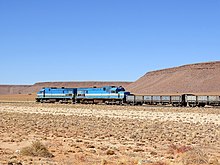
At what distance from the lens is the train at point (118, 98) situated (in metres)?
62.5

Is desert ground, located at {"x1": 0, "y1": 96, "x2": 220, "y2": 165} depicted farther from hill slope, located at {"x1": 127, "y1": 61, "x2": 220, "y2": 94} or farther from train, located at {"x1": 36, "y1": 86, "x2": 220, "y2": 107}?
hill slope, located at {"x1": 127, "y1": 61, "x2": 220, "y2": 94}

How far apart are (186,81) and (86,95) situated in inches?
3810

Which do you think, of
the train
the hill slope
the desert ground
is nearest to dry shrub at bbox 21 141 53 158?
the desert ground

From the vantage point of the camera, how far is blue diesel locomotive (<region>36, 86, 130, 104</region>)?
68.6m

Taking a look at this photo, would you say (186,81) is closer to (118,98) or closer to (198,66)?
(198,66)

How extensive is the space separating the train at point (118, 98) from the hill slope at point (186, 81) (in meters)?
76.6

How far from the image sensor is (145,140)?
20453 mm

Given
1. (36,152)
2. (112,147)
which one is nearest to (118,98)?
(112,147)

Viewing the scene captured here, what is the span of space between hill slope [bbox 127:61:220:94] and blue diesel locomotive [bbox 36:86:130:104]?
250ft

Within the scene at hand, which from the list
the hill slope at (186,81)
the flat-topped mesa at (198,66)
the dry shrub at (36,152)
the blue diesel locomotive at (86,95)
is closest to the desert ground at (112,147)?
the dry shrub at (36,152)

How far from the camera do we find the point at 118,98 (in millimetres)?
68500

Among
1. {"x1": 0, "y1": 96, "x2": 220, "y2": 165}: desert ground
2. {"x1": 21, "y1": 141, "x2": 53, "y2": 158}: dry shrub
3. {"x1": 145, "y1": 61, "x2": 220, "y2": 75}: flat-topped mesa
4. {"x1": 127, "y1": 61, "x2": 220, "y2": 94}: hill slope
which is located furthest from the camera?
{"x1": 145, "y1": 61, "x2": 220, "y2": 75}: flat-topped mesa

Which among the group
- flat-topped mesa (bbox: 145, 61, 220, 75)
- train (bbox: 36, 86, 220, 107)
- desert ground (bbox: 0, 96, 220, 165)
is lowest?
desert ground (bbox: 0, 96, 220, 165)

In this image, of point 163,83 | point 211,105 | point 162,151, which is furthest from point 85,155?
point 163,83
